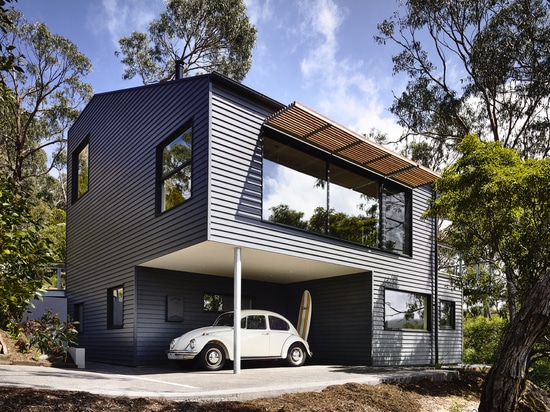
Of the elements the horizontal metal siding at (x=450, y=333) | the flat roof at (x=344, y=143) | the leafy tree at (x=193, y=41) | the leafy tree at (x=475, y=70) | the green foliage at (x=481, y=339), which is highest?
the leafy tree at (x=193, y=41)

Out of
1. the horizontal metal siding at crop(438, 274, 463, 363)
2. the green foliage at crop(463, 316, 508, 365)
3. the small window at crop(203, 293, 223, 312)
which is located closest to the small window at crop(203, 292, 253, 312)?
the small window at crop(203, 293, 223, 312)

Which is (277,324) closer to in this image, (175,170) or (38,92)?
(175,170)

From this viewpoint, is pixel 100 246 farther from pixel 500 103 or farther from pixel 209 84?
pixel 500 103

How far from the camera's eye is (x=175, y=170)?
35.1ft

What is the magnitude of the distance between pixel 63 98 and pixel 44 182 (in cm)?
944

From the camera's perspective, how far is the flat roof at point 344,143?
10367 millimetres

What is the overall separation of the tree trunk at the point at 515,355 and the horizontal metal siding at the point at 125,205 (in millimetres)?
5378

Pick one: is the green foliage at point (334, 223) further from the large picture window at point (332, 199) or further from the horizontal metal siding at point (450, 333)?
the horizontal metal siding at point (450, 333)

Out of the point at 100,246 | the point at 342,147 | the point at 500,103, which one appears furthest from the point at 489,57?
the point at 100,246

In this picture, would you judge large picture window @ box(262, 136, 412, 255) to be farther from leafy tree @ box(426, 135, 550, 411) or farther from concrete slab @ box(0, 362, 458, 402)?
concrete slab @ box(0, 362, 458, 402)

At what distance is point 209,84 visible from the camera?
32.0 ft

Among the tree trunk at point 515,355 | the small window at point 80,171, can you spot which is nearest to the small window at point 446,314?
the tree trunk at point 515,355

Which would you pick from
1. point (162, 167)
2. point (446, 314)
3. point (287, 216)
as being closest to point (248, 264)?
point (287, 216)

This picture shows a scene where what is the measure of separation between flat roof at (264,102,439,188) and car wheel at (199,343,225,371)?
487 cm
